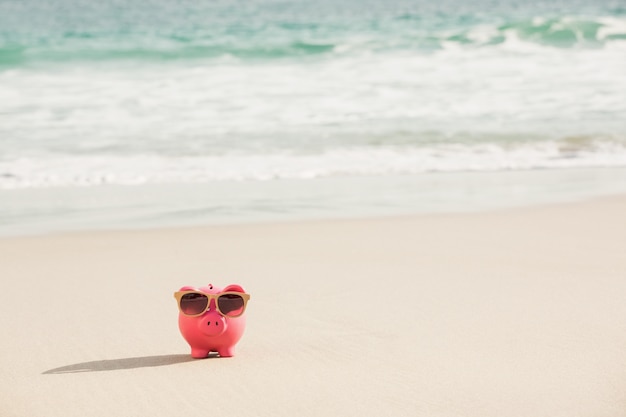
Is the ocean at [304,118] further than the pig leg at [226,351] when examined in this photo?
Yes

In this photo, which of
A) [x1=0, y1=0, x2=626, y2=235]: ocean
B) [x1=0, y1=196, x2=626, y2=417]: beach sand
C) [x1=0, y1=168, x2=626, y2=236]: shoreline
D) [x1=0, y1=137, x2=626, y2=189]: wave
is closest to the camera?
[x1=0, y1=196, x2=626, y2=417]: beach sand

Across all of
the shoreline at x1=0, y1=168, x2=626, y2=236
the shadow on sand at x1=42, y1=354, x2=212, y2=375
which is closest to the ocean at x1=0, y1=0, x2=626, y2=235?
the shoreline at x1=0, y1=168, x2=626, y2=236

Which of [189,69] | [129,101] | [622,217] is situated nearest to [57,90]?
[129,101]

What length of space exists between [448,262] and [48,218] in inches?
115

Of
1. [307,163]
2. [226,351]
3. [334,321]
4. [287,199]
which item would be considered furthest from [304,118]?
[226,351]

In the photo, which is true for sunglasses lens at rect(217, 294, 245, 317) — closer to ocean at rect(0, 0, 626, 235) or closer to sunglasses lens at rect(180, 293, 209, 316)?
sunglasses lens at rect(180, 293, 209, 316)

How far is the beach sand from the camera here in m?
2.72

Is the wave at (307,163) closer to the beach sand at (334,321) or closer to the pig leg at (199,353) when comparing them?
the beach sand at (334,321)

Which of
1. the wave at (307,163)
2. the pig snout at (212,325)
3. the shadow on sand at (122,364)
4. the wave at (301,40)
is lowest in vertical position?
the shadow on sand at (122,364)

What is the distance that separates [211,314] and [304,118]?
8.30 metres

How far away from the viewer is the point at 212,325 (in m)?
3.01

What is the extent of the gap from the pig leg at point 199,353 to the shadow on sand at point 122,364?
0.02 m

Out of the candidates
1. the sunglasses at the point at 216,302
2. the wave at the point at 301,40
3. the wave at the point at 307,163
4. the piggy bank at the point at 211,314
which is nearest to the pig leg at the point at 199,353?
the piggy bank at the point at 211,314

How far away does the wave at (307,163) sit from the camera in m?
8.19
